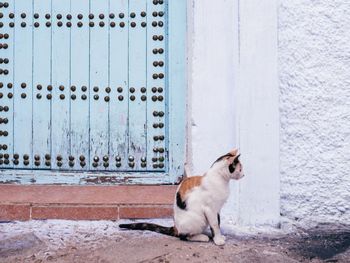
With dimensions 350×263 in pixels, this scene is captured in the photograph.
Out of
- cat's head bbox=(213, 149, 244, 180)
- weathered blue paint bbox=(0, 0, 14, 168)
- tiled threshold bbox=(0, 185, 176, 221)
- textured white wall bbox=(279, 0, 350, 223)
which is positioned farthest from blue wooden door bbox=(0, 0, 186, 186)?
cat's head bbox=(213, 149, 244, 180)

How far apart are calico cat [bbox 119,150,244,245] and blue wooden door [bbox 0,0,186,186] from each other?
0.84 meters

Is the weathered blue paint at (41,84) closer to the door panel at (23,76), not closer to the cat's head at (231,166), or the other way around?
the door panel at (23,76)

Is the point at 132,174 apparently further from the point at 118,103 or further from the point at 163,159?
the point at 118,103

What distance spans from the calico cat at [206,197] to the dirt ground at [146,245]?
8 cm

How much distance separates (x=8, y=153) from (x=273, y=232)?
1.52 metres

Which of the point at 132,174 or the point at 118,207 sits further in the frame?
the point at 132,174

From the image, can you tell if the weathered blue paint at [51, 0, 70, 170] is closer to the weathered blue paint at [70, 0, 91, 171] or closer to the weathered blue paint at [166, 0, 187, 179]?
the weathered blue paint at [70, 0, 91, 171]

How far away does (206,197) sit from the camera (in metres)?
1.97

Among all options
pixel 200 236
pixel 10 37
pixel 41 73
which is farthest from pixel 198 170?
pixel 10 37

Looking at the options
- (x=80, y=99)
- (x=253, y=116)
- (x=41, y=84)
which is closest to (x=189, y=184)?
(x=253, y=116)

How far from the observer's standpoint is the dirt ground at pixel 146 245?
1.92 metres

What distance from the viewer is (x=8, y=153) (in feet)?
9.30

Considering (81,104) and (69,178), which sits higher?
(81,104)

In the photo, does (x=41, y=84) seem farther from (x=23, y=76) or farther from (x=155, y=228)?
(x=155, y=228)
